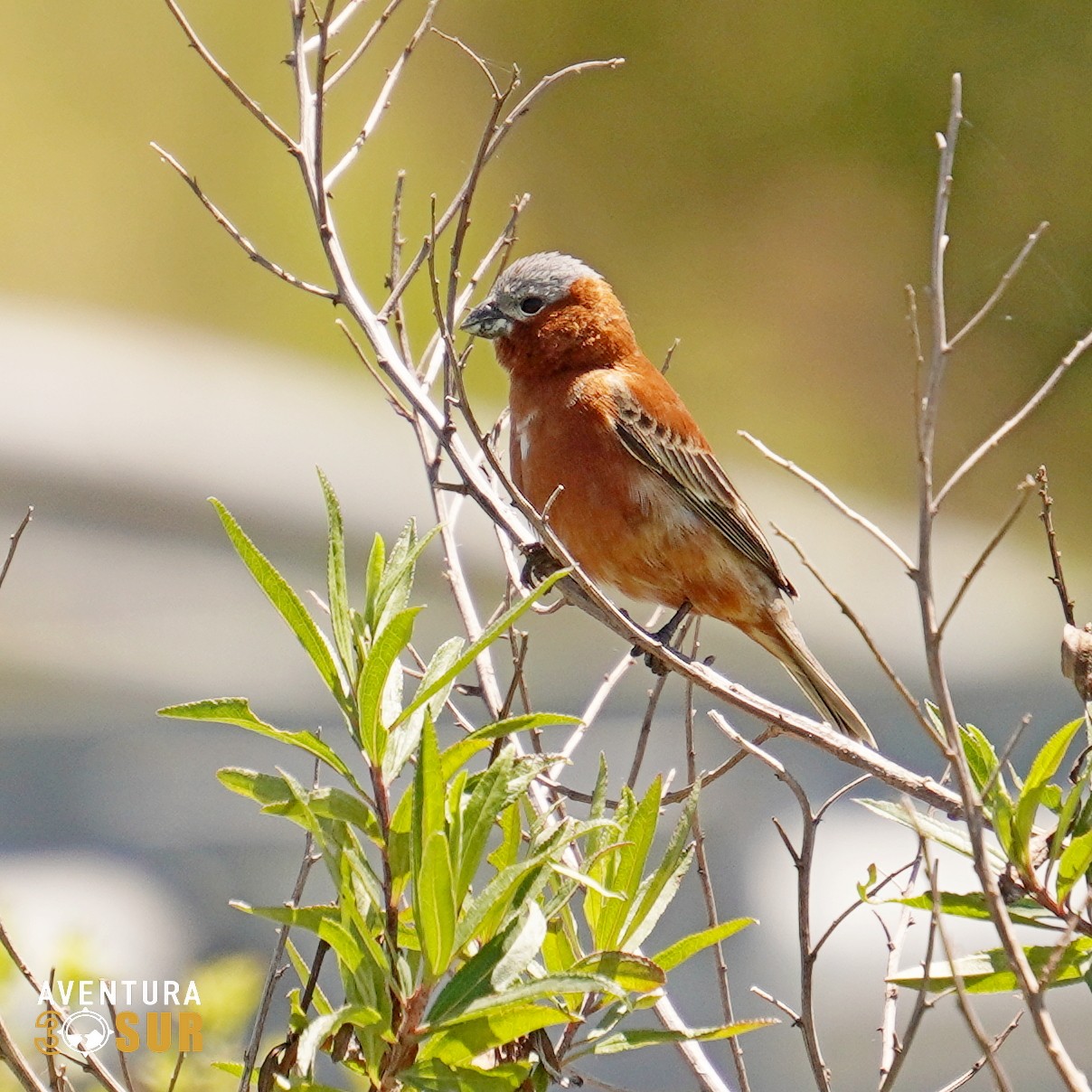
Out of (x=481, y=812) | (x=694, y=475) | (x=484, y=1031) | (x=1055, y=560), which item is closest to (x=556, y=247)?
→ (x=694, y=475)

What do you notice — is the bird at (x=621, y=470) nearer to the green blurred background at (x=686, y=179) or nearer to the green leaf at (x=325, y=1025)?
the green leaf at (x=325, y=1025)

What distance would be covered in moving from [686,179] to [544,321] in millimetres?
9064

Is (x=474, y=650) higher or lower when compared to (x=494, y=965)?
higher

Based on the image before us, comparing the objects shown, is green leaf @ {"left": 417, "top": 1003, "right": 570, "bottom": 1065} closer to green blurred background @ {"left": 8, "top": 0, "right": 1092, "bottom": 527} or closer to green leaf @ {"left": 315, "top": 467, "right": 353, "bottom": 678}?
green leaf @ {"left": 315, "top": 467, "right": 353, "bottom": 678}

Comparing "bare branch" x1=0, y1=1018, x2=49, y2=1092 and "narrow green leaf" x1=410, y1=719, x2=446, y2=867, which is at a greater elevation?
"narrow green leaf" x1=410, y1=719, x2=446, y2=867

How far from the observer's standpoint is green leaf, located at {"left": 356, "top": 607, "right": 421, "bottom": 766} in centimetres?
149

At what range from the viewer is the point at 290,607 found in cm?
152

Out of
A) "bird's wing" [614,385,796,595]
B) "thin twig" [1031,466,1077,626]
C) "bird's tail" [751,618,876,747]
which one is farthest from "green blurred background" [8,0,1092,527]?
"thin twig" [1031,466,1077,626]

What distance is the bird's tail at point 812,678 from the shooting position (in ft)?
A: 12.1

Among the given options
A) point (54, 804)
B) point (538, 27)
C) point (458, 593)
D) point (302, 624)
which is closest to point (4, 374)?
point (54, 804)

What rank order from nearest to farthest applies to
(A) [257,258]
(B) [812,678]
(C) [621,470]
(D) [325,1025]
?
(D) [325,1025], (A) [257,258], (C) [621,470], (B) [812,678]

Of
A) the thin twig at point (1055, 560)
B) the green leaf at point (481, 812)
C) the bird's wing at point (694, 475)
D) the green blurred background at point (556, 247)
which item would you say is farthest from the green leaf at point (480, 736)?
the green blurred background at point (556, 247)

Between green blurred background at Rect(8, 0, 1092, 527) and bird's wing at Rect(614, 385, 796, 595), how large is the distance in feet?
22.9

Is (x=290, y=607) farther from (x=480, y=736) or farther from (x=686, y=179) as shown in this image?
(x=686, y=179)
